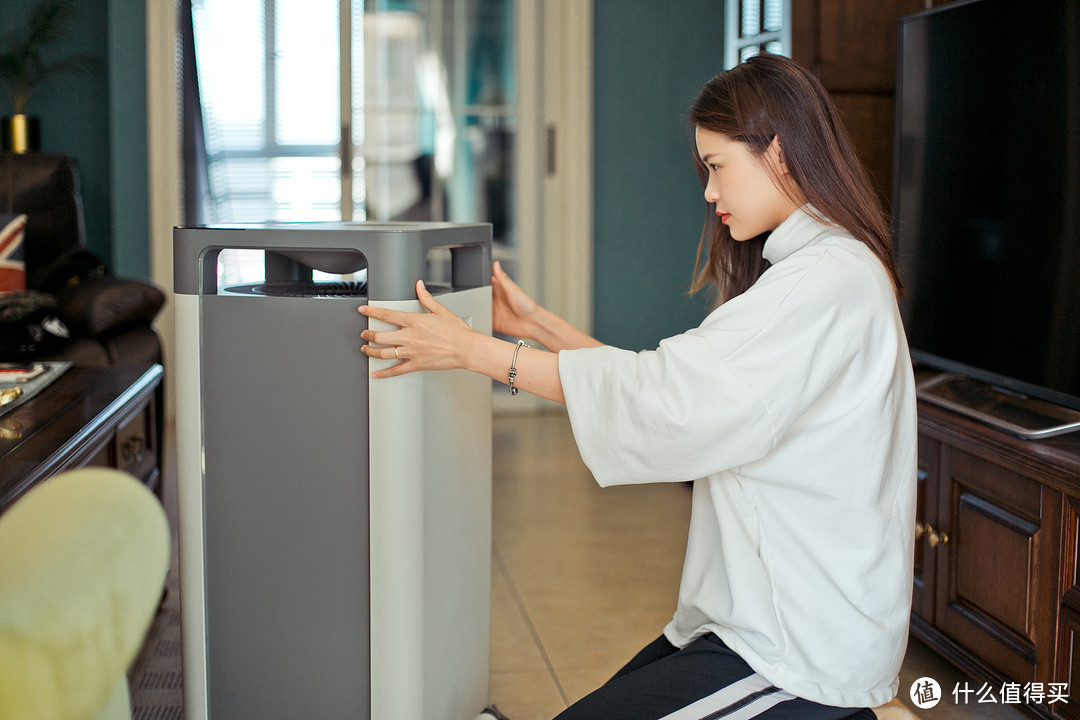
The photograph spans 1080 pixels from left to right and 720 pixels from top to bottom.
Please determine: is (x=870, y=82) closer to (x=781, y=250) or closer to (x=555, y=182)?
(x=781, y=250)

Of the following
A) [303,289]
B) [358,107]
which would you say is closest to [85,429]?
[303,289]

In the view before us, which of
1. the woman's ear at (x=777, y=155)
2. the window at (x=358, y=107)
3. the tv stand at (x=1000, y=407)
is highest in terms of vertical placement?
the window at (x=358, y=107)

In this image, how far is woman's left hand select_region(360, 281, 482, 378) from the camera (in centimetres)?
111

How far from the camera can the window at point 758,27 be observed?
2666mm

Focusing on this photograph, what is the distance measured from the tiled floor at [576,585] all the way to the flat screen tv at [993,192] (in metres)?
0.64

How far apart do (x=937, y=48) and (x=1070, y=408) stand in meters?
0.82

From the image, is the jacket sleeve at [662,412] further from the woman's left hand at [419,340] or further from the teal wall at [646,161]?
the teal wall at [646,161]

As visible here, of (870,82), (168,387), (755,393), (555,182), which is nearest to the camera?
(755,393)

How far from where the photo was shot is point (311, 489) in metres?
1.18

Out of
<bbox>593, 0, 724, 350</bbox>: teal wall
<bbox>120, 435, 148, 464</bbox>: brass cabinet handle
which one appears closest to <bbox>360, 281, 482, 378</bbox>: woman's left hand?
<bbox>120, 435, 148, 464</bbox>: brass cabinet handle

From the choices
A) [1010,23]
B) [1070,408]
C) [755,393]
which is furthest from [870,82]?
[755,393]

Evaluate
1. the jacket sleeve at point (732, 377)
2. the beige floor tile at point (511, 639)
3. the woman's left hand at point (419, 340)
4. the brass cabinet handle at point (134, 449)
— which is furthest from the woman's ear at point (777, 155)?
the brass cabinet handle at point (134, 449)

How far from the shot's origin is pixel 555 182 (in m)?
4.56

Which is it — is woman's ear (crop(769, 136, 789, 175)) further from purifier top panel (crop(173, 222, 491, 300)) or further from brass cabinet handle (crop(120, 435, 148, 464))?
brass cabinet handle (crop(120, 435, 148, 464))
